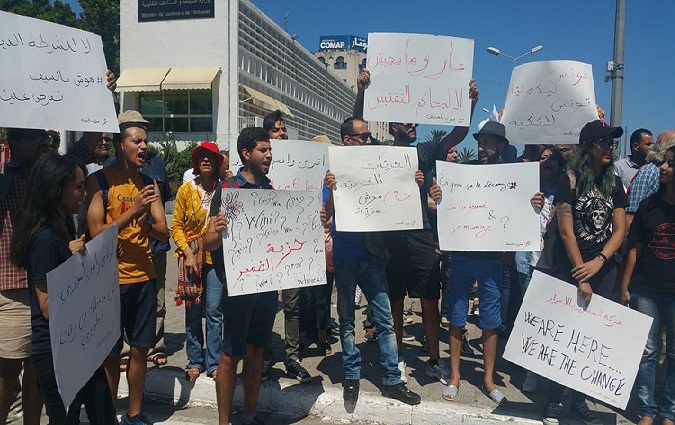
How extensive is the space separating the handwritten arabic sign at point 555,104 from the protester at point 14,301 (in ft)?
13.0

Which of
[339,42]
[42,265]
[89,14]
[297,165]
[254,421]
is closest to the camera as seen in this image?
[42,265]

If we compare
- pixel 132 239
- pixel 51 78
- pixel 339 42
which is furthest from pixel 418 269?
pixel 339 42

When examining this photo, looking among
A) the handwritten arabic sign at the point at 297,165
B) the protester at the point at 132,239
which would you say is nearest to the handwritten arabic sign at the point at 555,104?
the handwritten arabic sign at the point at 297,165

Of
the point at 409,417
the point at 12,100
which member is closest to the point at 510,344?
the point at 409,417

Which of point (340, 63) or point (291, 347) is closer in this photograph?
point (291, 347)

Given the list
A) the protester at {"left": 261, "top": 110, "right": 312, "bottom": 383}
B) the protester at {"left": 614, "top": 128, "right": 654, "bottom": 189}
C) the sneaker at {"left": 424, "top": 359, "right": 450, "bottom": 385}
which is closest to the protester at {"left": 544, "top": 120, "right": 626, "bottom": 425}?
the sneaker at {"left": 424, "top": 359, "right": 450, "bottom": 385}

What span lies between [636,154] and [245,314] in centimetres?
A: 431

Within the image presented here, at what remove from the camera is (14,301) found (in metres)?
3.05

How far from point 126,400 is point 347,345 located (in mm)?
1947

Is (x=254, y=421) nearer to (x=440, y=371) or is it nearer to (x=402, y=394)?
(x=402, y=394)

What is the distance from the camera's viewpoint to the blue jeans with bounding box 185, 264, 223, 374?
4.22 meters

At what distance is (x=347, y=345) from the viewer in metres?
3.94

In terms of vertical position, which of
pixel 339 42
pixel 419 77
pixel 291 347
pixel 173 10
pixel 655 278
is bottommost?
pixel 291 347

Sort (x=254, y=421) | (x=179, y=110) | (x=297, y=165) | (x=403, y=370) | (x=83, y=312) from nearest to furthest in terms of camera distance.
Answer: (x=83, y=312), (x=254, y=421), (x=403, y=370), (x=297, y=165), (x=179, y=110)
